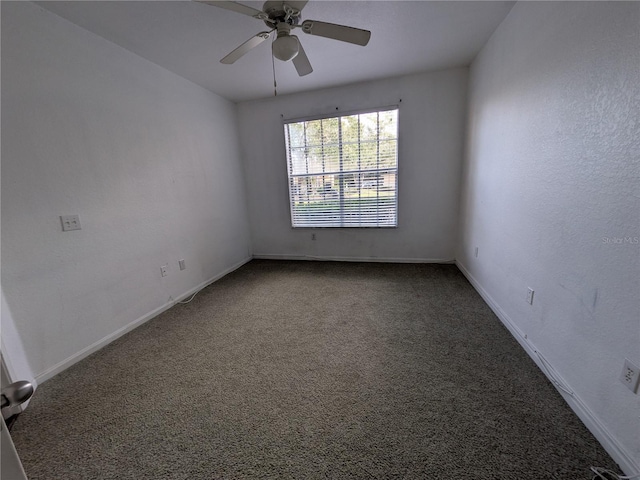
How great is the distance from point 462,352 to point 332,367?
938mm

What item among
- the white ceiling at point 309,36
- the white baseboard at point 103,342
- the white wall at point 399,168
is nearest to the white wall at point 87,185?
the white baseboard at point 103,342

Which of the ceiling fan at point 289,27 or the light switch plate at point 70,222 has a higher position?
the ceiling fan at point 289,27

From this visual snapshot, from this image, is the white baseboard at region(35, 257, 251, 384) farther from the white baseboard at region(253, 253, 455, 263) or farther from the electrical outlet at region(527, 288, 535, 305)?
the electrical outlet at region(527, 288, 535, 305)

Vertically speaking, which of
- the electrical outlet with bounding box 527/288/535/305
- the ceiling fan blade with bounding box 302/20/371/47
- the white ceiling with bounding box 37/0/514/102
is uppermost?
the white ceiling with bounding box 37/0/514/102

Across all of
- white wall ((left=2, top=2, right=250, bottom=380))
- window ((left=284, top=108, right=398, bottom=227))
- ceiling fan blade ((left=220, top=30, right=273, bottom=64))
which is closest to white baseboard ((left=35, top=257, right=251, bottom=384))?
white wall ((left=2, top=2, right=250, bottom=380))

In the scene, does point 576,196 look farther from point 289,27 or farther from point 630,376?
point 289,27

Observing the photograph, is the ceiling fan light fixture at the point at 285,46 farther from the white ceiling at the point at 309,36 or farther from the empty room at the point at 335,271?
the white ceiling at the point at 309,36

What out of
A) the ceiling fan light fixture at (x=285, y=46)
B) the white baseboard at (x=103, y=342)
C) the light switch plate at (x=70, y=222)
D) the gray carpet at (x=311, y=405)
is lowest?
the gray carpet at (x=311, y=405)

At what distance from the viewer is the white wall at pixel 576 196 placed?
1061mm

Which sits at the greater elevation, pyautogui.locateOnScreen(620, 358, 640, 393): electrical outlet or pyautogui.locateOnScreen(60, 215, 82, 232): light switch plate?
pyautogui.locateOnScreen(60, 215, 82, 232): light switch plate

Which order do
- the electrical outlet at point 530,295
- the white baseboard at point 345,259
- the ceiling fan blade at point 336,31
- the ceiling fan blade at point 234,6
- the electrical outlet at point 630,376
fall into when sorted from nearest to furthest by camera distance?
the electrical outlet at point 630,376 < the ceiling fan blade at point 234,6 < the ceiling fan blade at point 336,31 < the electrical outlet at point 530,295 < the white baseboard at point 345,259

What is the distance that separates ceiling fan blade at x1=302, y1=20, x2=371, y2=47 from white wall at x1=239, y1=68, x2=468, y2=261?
1.96 meters

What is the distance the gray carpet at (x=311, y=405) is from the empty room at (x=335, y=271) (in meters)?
0.01

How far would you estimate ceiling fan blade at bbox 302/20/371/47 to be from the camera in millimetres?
1476
